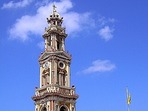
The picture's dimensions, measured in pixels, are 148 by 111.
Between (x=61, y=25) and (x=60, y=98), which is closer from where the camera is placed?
(x=60, y=98)

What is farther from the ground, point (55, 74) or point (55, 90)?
point (55, 74)

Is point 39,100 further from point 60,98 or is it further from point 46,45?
point 46,45

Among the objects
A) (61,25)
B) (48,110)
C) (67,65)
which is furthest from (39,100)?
(61,25)

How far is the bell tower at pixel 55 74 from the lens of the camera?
71062 millimetres

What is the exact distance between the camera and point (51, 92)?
70.3m

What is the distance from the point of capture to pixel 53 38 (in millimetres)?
77375

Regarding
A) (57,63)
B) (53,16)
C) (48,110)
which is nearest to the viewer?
(48,110)

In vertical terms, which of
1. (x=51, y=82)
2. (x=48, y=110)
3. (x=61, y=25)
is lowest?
(x=48, y=110)

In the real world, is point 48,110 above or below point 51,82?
below

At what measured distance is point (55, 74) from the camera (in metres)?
73.3

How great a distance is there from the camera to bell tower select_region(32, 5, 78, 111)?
233ft

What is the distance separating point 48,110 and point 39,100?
379 cm

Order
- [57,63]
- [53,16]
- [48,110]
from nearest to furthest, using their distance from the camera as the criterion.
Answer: [48,110]
[57,63]
[53,16]

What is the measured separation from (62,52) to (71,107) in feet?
36.5
